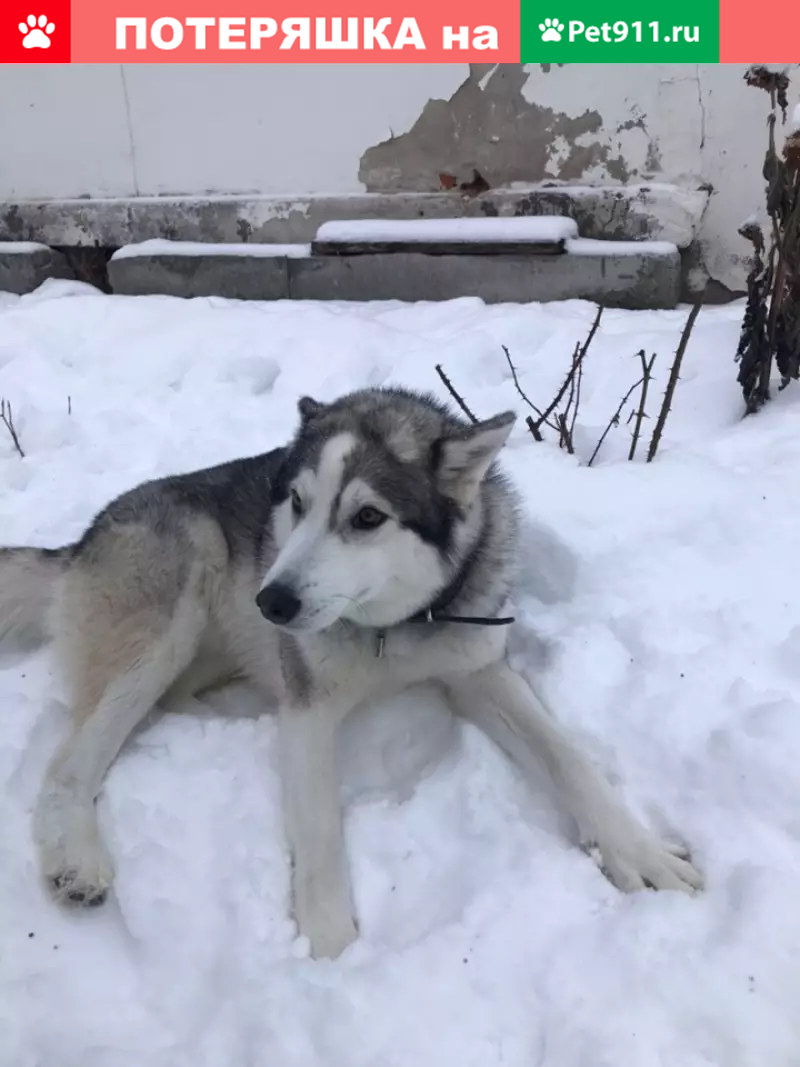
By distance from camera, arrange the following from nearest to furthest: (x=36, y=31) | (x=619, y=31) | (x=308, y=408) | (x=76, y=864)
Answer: (x=76, y=864) < (x=308, y=408) < (x=619, y=31) < (x=36, y=31)

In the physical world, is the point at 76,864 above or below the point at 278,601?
below

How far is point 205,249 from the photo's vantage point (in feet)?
17.7

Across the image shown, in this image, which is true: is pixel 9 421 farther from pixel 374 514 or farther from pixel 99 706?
pixel 374 514

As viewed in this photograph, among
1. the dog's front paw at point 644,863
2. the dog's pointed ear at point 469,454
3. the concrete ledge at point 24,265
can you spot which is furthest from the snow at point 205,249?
the dog's front paw at point 644,863

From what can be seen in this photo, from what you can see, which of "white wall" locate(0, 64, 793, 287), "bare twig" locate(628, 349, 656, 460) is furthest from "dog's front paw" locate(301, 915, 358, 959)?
"white wall" locate(0, 64, 793, 287)

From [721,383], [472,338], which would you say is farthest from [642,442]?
[472,338]

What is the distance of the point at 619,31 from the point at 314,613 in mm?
4466

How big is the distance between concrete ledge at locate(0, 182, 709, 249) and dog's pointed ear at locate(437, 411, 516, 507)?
11.3ft

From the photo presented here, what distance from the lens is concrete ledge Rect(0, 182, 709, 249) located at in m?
4.72

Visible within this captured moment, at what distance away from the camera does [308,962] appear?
1576 mm

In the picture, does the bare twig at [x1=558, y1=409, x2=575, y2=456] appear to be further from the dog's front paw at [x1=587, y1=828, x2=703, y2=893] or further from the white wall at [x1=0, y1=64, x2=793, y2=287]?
the white wall at [x1=0, y1=64, x2=793, y2=287]

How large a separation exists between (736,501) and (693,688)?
3.20ft

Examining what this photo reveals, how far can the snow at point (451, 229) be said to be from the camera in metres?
4.68

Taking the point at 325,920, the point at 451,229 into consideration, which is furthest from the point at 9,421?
the point at 325,920
